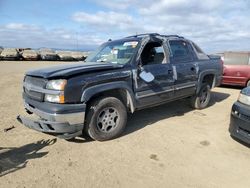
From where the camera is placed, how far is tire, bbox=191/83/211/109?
269 inches

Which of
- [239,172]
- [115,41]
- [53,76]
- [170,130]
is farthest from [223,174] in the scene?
[115,41]

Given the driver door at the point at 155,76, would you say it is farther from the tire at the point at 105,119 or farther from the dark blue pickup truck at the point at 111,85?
the tire at the point at 105,119

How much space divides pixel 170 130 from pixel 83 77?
222 cm

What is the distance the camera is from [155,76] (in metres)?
5.29

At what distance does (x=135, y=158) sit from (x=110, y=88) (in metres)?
1.31

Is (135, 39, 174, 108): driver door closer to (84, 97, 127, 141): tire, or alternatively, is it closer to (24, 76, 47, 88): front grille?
(84, 97, 127, 141): tire

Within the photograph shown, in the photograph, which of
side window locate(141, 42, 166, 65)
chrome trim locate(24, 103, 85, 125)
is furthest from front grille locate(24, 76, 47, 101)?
side window locate(141, 42, 166, 65)

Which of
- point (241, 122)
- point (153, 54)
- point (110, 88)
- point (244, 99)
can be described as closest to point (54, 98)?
point (110, 88)

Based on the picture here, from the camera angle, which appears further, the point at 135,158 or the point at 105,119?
the point at 105,119

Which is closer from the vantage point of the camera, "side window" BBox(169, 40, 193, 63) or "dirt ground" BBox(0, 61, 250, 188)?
"dirt ground" BBox(0, 61, 250, 188)

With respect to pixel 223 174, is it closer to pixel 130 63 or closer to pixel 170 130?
pixel 170 130

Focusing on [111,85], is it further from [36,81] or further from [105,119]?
[36,81]

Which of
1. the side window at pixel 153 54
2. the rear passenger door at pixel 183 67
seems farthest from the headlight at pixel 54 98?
the rear passenger door at pixel 183 67

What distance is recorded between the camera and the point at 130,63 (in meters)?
4.96
